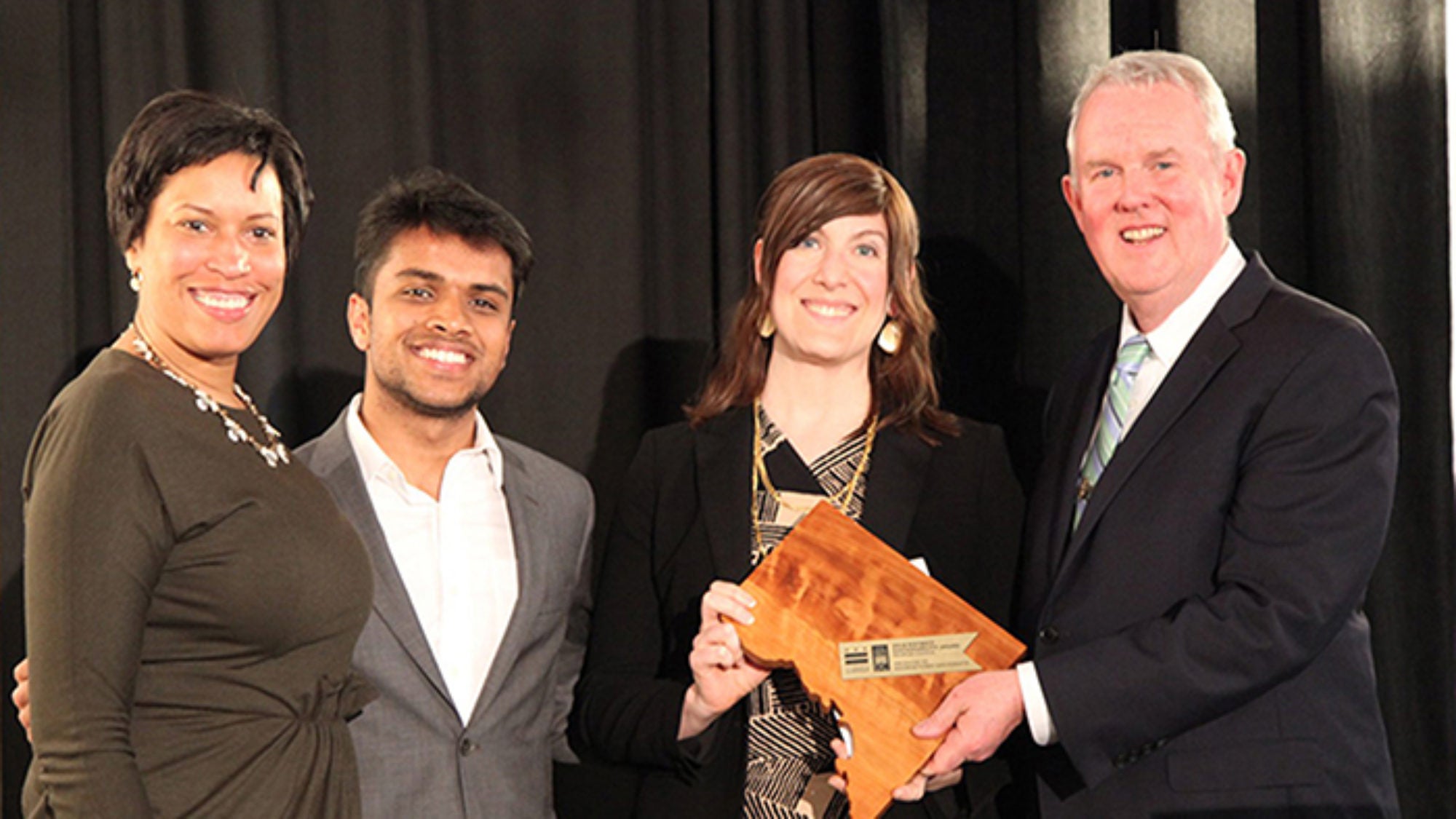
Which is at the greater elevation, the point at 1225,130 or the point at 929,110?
the point at 929,110

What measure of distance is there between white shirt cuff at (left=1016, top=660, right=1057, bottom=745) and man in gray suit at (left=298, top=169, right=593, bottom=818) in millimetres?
911

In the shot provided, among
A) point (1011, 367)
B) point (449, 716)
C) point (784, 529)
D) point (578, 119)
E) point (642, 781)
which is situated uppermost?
point (578, 119)

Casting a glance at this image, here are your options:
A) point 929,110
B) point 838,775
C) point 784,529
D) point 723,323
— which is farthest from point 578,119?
point 838,775

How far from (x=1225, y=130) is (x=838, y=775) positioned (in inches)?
48.4

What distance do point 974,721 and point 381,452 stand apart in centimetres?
116

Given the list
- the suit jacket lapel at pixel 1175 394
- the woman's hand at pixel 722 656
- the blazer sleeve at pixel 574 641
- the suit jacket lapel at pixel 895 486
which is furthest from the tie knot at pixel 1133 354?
the blazer sleeve at pixel 574 641

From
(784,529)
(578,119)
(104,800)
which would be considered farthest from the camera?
(578,119)

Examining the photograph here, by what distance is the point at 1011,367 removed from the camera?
361cm

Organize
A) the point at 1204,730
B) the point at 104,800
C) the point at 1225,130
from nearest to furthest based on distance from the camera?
the point at 104,800 → the point at 1204,730 → the point at 1225,130

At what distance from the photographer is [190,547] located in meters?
2.07

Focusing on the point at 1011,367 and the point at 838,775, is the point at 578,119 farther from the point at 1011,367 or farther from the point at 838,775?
the point at 838,775

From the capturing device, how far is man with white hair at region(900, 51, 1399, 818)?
2.13 metres

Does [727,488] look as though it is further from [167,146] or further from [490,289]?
[167,146]

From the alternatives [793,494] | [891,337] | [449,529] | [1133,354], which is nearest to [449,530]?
[449,529]
